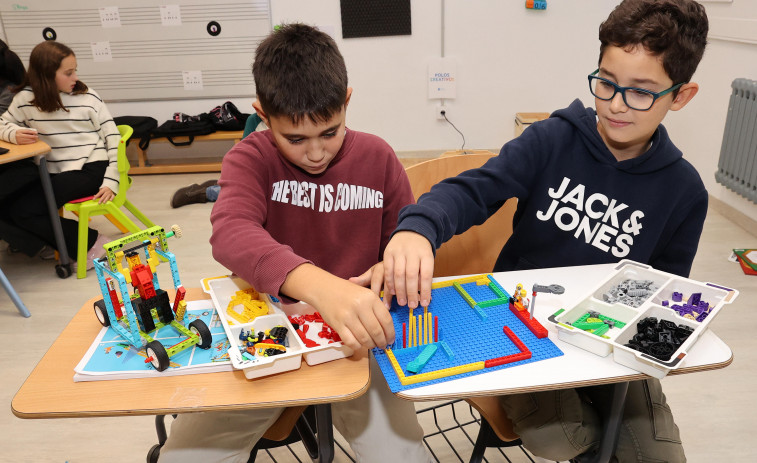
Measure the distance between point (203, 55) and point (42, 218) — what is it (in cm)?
208

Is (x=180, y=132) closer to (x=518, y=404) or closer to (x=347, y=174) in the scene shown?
(x=347, y=174)

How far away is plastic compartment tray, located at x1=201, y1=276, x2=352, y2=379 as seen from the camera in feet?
2.69

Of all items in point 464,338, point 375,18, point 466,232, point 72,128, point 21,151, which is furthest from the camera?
point 375,18

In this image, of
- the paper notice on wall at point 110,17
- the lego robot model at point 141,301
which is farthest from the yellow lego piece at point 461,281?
the paper notice on wall at point 110,17

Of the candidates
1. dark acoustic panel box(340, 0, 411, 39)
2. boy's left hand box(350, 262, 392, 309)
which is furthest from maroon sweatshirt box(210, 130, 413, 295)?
dark acoustic panel box(340, 0, 411, 39)

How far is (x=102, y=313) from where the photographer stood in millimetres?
949

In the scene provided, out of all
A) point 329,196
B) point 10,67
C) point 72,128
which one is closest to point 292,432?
point 329,196

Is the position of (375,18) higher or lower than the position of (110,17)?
lower

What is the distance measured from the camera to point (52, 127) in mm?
2871

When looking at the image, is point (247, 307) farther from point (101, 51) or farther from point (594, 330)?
point (101, 51)

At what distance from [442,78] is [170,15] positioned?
86.9 inches

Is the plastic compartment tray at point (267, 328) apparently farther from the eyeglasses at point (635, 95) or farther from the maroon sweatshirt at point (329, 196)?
the eyeglasses at point (635, 95)

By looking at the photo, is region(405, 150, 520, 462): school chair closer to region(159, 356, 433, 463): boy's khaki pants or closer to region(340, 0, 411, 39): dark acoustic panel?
region(159, 356, 433, 463): boy's khaki pants

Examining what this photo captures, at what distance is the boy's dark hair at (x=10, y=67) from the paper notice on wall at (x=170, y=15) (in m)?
1.44
